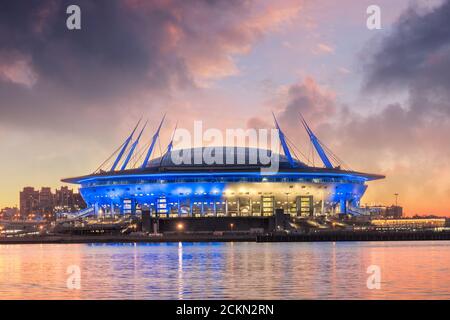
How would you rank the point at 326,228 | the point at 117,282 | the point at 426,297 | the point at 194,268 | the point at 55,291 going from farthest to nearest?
the point at 326,228 → the point at 194,268 → the point at 117,282 → the point at 55,291 → the point at 426,297

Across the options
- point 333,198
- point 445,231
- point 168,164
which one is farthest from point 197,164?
point 445,231

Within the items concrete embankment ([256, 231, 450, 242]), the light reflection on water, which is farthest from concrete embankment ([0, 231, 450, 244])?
the light reflection on water

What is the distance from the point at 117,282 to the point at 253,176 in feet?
304

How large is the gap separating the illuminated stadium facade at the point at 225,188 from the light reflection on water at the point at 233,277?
68095 mm

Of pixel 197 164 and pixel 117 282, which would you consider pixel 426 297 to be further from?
pixel 197 164

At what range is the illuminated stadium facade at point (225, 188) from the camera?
141875 millimetres

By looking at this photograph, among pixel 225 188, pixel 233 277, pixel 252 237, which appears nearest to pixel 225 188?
pixel 225 188

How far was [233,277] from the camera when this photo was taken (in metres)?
52.6

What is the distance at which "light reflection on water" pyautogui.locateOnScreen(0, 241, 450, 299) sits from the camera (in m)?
43.3

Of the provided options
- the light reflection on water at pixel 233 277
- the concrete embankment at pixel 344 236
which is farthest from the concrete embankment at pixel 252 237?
the light reflection on water at pixel 233 277

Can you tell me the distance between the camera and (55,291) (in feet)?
149

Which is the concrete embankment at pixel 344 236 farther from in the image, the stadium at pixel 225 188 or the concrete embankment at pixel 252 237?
the stadium at pixel 225 188

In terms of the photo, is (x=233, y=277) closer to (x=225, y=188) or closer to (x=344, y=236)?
(x=344, y=236)

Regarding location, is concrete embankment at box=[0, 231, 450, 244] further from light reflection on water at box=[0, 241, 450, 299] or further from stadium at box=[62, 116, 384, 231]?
light reflection on water at box=[0, 241, 450, 299]
